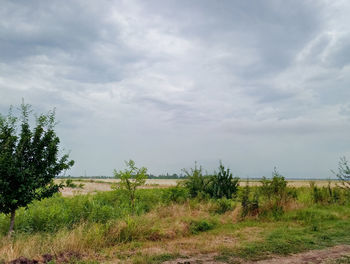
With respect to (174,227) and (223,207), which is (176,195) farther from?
(174,227)

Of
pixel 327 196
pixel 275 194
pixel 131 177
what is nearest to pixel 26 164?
pixel 131 177

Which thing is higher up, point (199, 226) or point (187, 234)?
point (199, 226)

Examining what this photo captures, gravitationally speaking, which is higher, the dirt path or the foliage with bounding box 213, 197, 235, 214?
the foliage with bounding box 213, 197, 235, 214

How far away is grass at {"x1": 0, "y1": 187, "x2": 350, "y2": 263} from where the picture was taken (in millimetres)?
7477

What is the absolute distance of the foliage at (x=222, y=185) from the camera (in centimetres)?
1727

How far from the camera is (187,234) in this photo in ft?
33.0

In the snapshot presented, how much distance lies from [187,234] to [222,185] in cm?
784

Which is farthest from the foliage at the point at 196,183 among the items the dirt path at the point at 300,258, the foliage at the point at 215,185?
the dirt path at the point at 300,258

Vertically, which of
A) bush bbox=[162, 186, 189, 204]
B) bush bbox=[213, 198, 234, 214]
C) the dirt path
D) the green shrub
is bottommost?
the dirt path

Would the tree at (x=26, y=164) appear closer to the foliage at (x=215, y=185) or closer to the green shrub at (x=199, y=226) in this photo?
the green shrub at (x=199, y=226)


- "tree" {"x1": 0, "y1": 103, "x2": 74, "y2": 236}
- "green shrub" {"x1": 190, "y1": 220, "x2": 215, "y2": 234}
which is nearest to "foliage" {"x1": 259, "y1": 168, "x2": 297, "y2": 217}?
"green shrub" {"x1": 190, "y1": 220, "x2": 215, "y2": 234}

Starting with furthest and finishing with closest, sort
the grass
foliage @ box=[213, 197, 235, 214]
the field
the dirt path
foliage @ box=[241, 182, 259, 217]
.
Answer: foliage @ box=[213, 197, 235, 214] < foliage @ box=[241, 182, 259, 217] < the grass < the field < the dirt path

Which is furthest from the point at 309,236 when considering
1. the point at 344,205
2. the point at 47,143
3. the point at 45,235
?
the point at 47,143

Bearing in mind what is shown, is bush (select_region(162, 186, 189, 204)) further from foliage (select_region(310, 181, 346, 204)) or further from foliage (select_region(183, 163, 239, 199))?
foliage (select_region(310, 181, 346, 204))
